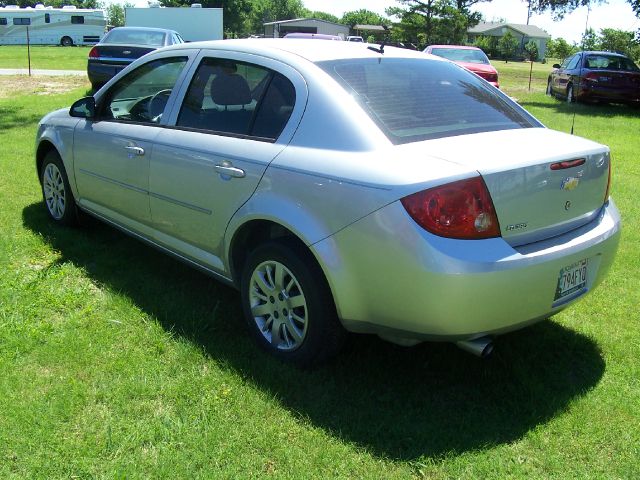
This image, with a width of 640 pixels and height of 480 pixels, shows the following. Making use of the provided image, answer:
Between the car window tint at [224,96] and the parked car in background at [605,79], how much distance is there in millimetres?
14337

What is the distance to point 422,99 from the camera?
3404 mm

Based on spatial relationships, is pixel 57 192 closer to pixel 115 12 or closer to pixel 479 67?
pixel 479 67

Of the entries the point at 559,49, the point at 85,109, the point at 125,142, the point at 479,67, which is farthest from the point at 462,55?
the point at 559,49

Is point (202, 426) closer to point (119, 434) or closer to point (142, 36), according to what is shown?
point (119, 434)

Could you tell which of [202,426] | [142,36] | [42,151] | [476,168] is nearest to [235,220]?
[202,426]

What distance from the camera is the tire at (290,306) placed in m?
3.13

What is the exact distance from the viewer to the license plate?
118 inches

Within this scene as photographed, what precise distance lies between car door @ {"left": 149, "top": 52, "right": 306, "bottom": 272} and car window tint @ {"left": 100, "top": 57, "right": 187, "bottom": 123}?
0.30m

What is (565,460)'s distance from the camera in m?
2.69

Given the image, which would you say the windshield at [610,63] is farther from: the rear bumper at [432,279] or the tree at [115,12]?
the tree at [115,12]

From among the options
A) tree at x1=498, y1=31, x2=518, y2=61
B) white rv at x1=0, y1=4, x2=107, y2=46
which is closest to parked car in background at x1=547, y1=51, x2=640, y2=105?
white rv at x1=0, y1=4, x2=107, y2=46

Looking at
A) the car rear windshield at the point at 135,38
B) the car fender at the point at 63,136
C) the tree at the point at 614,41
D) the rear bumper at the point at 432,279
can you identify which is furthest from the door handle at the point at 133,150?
the tree at the point at 614,41

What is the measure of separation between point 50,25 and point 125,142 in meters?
52.0

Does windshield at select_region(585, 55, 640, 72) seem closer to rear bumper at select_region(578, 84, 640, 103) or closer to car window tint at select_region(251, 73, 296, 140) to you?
rear bumper at select_region(578, 84, 640, 103)
